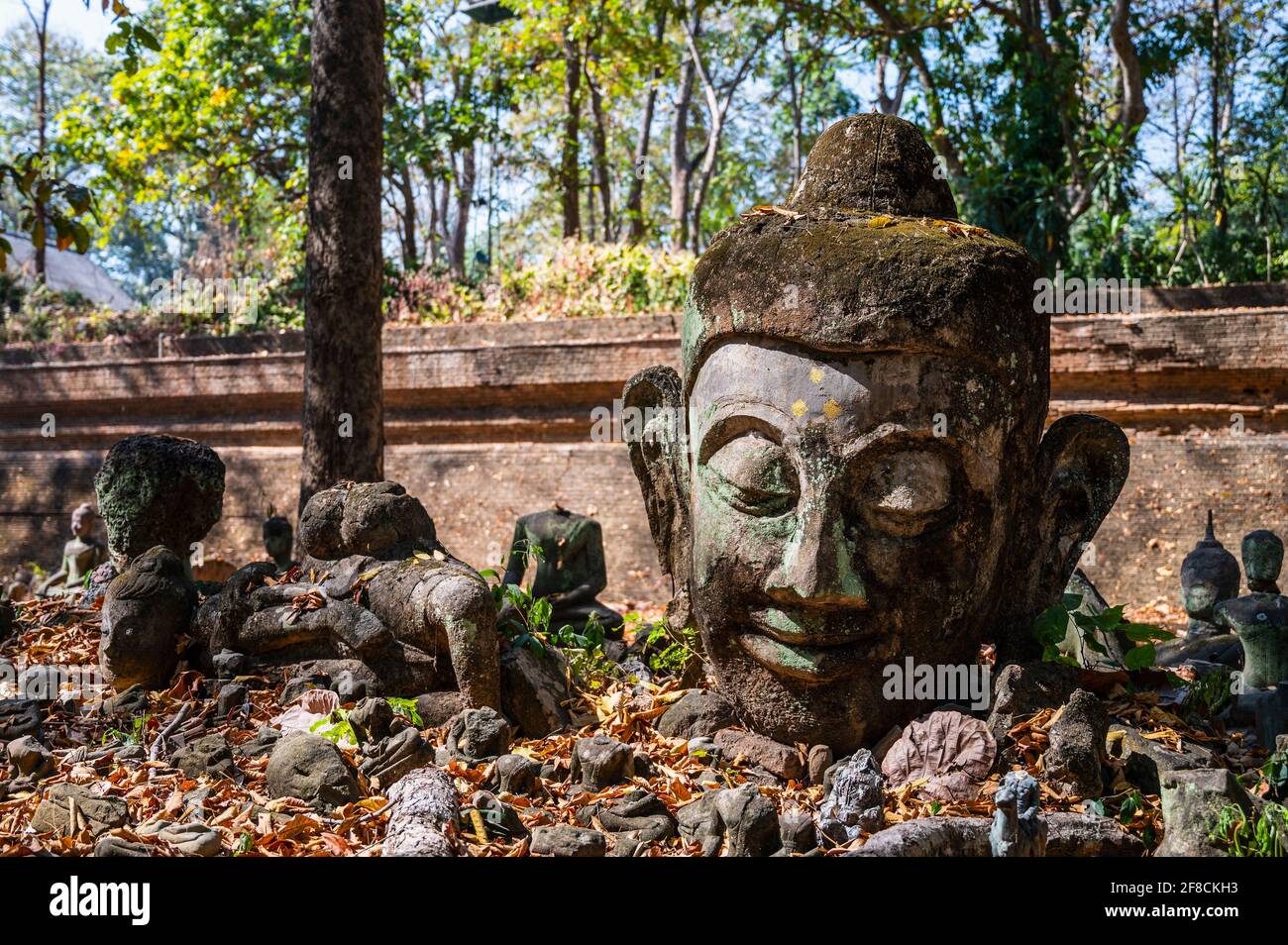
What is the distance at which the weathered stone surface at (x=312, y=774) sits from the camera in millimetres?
3365

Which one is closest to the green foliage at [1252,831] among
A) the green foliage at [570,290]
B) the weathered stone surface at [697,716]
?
the weathered stone surface at [697,716]

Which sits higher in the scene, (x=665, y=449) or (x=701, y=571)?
(x=665, y=449)

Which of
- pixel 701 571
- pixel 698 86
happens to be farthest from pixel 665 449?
pixel 698 86

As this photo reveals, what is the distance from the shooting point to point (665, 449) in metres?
4.02

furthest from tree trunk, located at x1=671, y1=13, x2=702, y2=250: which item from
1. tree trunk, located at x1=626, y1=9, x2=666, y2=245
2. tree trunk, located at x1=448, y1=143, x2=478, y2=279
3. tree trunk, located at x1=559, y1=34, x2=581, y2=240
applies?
tree trunk, located at x1=448, y1=143, x2=478, y2=279

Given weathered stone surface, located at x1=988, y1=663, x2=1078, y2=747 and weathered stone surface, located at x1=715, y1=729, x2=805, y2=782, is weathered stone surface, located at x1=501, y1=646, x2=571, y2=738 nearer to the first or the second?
weathered stone surface, located at x1=715, y1=729, x2=805, y2=782

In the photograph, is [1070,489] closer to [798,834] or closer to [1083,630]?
[1083,630]

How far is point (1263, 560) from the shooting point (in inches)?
187

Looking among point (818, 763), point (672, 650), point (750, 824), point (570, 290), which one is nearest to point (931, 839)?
point (750, 824)

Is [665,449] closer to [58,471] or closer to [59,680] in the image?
[59,680]

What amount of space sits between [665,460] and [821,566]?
94cm

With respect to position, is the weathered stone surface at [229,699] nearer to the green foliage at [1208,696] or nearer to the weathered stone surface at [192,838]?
the weathered stone surface at [192,838]

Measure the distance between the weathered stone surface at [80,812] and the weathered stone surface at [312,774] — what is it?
1.39ft
